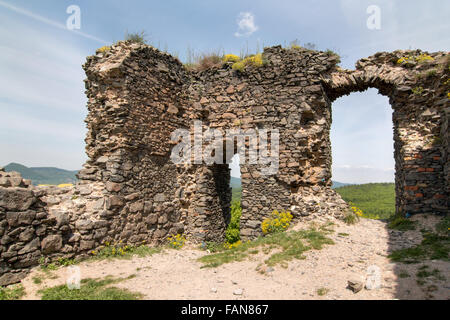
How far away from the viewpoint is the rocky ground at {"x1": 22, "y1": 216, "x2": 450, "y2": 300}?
3.92 metres

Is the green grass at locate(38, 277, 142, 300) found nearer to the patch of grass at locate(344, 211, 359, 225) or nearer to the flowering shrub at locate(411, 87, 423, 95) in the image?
the patch of grass at locate(344, 211, 359, 225)

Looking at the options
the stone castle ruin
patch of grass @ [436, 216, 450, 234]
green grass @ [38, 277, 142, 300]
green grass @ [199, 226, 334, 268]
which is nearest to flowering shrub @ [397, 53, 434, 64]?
the stone castle ruin

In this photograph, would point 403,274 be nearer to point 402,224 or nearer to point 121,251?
point 402,224

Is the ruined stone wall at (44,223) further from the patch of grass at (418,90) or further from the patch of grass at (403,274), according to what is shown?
the patch of grass at (418,90)

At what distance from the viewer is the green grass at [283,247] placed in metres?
5.67

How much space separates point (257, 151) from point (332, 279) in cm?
454

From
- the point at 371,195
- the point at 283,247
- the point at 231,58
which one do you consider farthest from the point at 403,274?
the point at 371,195

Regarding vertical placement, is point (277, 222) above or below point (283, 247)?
above

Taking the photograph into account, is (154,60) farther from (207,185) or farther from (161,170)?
(207,185)

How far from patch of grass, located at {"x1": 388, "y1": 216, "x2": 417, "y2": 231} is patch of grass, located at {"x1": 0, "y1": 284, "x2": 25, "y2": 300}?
7801 millimetres

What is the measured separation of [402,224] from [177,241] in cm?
610

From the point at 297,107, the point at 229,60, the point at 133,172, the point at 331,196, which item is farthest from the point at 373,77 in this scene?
the point at 133,172

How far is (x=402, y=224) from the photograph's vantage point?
6824 mm

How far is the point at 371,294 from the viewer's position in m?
3.74
